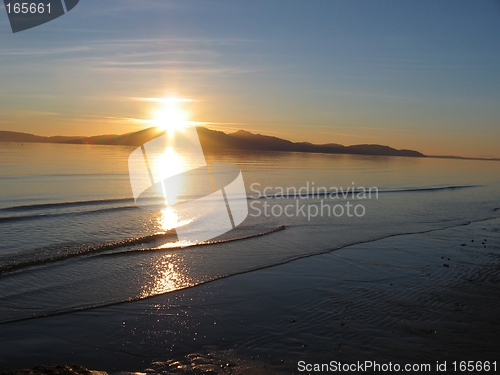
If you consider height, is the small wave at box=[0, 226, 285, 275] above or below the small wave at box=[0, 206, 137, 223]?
below

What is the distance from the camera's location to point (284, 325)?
702cm

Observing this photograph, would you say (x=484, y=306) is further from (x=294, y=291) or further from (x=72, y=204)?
(x=72, y=204)

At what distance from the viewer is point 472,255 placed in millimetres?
12367

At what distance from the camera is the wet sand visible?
231 inches

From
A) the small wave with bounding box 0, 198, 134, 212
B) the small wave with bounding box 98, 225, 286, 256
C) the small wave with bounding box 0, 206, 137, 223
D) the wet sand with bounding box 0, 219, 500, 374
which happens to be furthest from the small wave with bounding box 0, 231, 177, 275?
the small wave with bounding box 0, 198, 134, 212

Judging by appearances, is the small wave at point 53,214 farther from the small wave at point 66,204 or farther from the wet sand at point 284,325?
the wet sand at point 284,325

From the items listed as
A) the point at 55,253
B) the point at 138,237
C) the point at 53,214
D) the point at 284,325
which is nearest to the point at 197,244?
the point at 138,237

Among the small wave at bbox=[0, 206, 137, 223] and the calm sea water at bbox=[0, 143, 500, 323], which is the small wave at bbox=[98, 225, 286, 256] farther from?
the small wave at bbox=[0, 206, 137, 223]

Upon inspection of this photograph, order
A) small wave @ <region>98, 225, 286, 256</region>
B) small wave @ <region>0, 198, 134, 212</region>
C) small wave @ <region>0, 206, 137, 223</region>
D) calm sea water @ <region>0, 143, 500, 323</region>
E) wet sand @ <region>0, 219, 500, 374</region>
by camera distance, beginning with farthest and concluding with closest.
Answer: small wave @ <region>0, 198, 134, 212</region>
small wave @ <region>0, 206, 137, 223</region>
small wave @ <region>98, 225, 286, 256</region>
calm sea water @ <region>0, 143, 500, 323</region>
wet sand @ <region>0, 219, 500, 374</region>

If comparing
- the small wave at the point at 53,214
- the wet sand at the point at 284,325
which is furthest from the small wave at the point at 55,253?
the small wave at the point at 53,214

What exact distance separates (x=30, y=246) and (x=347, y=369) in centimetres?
1126

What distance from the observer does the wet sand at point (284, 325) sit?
5.86 m

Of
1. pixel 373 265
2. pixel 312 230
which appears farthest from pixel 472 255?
pixel 312 230

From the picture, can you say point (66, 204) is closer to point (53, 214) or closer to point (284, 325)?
point (53, 214)
